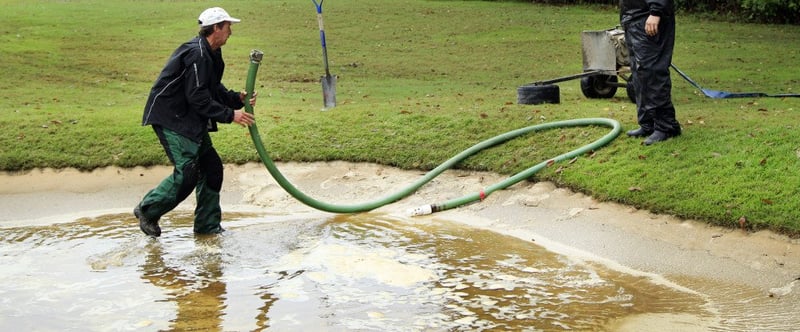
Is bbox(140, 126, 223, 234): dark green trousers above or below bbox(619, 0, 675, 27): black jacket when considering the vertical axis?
below

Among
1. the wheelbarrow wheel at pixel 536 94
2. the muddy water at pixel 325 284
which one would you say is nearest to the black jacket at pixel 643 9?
the muddy water at pixel 325 284

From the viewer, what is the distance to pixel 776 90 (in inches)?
608

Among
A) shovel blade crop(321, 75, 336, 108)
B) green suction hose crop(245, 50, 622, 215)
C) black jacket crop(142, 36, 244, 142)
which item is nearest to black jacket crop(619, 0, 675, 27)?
green suction hose crop(245, 50, 622, 215)

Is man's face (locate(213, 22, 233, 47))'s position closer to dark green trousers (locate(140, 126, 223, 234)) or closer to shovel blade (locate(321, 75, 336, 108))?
dark green trousers (locate(140, 126, 223, 234))

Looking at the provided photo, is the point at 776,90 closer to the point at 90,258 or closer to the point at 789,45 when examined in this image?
the point at 789,45

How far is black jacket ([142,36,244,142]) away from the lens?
808 centimetres

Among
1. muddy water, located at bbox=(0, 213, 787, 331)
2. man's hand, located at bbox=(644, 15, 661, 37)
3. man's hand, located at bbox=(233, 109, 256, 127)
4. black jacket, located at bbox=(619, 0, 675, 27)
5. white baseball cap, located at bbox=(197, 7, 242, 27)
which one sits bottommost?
muddy water, located at bbox=(0, 213, 787, 331)

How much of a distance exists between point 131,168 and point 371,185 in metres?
2.74

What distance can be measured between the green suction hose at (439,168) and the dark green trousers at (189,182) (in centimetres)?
45

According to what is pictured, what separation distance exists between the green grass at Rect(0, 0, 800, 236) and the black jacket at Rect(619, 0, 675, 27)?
1.22 metres

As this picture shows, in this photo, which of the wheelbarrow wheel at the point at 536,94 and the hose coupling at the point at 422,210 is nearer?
the hose coupling at the point at 422,210

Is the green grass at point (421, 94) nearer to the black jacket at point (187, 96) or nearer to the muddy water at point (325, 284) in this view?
the muddy water at point (325, 284)

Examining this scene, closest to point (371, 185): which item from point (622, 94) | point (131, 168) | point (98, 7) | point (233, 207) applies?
point (233, 207)

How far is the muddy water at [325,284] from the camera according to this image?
642 cm
